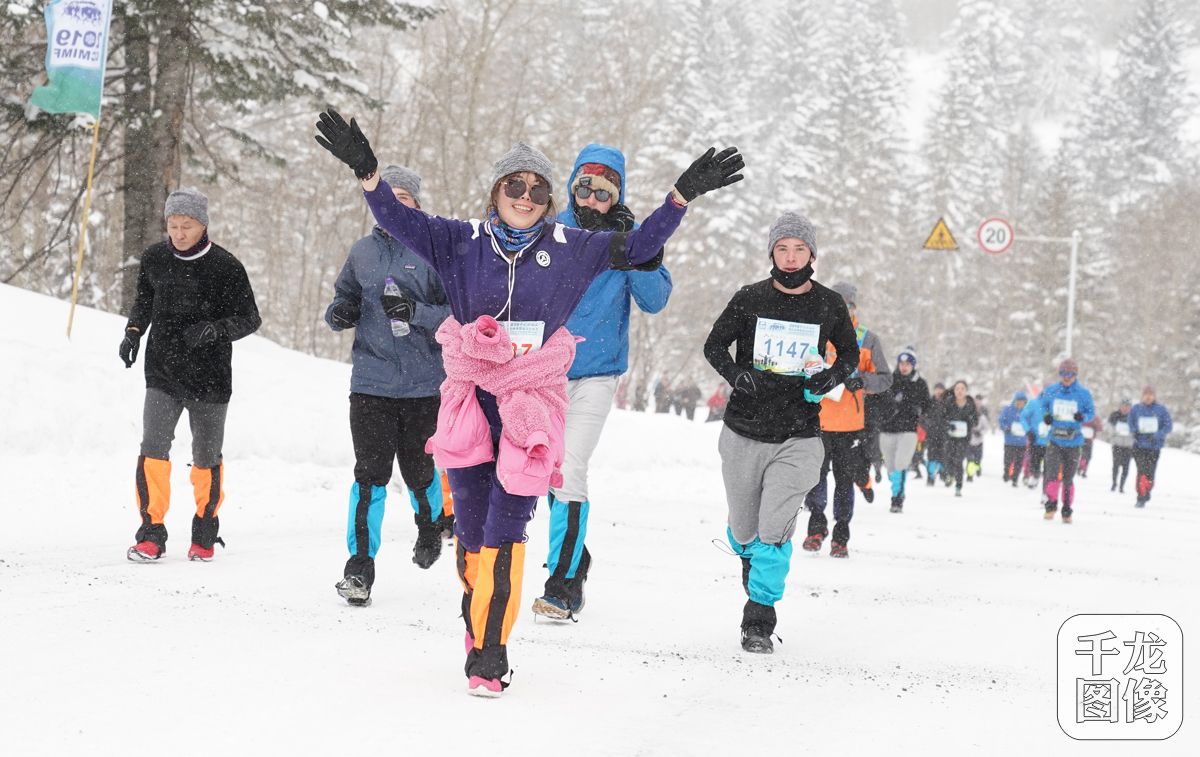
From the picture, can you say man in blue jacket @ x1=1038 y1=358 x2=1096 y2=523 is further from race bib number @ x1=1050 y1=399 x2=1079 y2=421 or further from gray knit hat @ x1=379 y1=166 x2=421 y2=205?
gray knit hat @ x1=379 y1=166 x2=421 y2=205

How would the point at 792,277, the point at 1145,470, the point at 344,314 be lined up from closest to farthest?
the point at 792,277
the point at 344,314
the point at 1145,470

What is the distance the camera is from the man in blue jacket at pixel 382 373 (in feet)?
20.4

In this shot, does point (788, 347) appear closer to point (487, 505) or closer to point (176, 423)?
point (487, 505)

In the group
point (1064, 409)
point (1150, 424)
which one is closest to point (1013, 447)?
point (1150, 424)

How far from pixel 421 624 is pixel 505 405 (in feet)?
5.41

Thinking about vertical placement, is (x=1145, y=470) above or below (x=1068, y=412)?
below

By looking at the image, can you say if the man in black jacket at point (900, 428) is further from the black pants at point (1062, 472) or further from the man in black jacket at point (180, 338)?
the man in black jacket at point (180, 338)

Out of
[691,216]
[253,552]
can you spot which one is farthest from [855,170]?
[253,552]

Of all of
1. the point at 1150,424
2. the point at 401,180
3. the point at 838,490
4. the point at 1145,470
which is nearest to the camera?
the point at 401,180

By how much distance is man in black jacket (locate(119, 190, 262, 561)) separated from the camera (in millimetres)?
7160

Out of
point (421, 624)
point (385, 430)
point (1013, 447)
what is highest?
point (385, 430)

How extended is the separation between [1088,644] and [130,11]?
12922 millimetres

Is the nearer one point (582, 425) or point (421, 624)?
point (421, 624)

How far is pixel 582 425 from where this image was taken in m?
6.32
